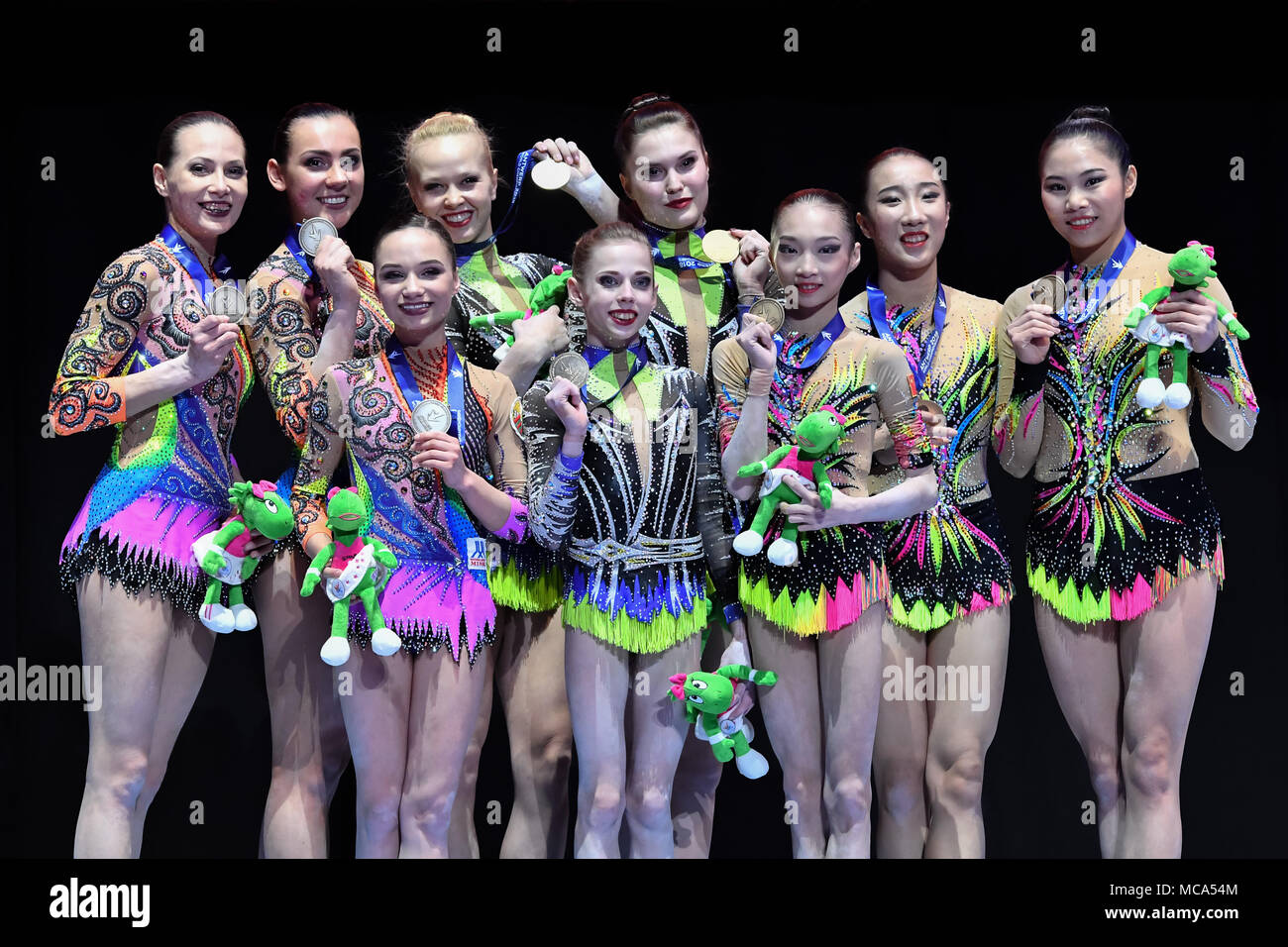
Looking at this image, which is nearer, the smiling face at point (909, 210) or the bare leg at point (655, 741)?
the bare leg at point (655, 741)

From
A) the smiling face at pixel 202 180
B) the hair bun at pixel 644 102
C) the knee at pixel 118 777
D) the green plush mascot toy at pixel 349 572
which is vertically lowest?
the knee at pixel 118 777

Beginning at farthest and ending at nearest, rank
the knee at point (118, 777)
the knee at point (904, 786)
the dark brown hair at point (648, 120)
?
the dark brown hair at point (648, 120), the knee at point (904, 786), the knee at point (118, 777)

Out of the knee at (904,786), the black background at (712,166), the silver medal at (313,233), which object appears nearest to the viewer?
the silver medal at (313,233)

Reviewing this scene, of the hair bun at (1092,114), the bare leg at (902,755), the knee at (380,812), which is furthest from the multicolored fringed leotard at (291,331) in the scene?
the hair bun at (1092,114)

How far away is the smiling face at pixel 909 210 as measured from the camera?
13.7ft

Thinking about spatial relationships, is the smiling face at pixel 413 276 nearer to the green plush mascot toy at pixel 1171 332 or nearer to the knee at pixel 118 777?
the knee at pixel 118 777

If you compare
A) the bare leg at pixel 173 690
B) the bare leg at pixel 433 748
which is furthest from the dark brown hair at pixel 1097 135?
the bare leg at pixel 173 690

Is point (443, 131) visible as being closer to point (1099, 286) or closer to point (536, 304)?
point (536, 304)

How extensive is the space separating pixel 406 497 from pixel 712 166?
169cm

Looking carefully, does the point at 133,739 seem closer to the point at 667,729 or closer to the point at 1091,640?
the point at 667,729

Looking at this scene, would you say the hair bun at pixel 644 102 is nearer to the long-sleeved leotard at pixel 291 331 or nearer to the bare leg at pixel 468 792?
the long-sleeved leotard at pixel 291 331

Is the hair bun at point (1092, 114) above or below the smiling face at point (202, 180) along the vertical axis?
above

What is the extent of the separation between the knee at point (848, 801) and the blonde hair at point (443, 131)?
1.75m

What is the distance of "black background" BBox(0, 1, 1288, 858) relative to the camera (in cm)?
486
